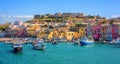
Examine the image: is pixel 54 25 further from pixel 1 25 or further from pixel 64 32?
pixel 1 25

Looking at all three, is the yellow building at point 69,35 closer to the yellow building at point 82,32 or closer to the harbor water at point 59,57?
the yellow building at point 82,32

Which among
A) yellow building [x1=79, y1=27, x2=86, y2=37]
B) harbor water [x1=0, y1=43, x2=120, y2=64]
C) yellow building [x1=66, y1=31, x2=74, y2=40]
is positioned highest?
yellow building [x1=79, y1=27, x2=86, y2=37]

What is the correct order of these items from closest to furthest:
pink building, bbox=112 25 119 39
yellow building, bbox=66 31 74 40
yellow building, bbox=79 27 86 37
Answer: pink building, bbox=112 25 119 39 → yellow building, bbox=66 31 74 40 → yellow building, bbox=79 27 86 37

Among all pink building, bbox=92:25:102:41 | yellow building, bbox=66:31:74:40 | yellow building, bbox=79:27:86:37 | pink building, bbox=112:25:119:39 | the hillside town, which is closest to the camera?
pink building, bbox=112:25:119:39

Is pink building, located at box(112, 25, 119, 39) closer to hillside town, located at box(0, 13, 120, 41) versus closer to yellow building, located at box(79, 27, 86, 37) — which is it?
hillside town, located at box(0, 13, 120, 41)

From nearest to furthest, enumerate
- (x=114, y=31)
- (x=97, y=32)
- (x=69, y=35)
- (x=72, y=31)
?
1. (x=114, y=31)
2. (x=97, y=32)
3. (x=69, y=35)
4. (x=72, y=31)

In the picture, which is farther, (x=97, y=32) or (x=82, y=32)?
(x=82, y=32)

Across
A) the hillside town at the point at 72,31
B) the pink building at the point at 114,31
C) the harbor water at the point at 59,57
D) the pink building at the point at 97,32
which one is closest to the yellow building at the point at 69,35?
the hillside town at the point at 72,31

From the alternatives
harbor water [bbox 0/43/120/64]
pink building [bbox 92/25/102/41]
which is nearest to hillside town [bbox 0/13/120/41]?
pink building [bbox 92/25/102/41]

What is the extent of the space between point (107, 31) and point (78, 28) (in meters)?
10.6

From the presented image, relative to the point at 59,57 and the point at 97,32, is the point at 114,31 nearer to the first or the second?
the point at 97,32

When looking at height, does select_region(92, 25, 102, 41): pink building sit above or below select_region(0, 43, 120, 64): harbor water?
above

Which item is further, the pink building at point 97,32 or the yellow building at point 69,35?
the yellow building at point 69,35

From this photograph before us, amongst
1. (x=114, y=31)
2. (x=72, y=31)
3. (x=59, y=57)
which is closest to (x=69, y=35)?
(x=72, y=31)
